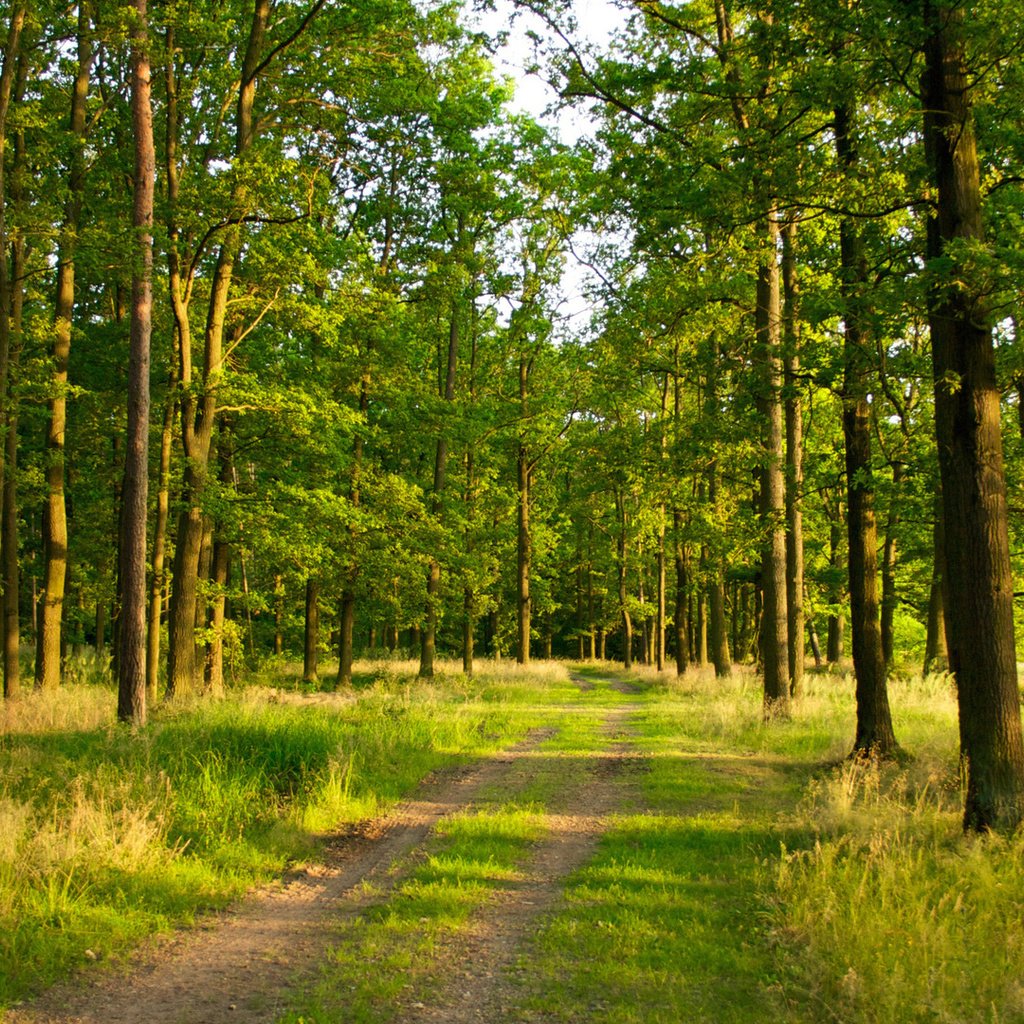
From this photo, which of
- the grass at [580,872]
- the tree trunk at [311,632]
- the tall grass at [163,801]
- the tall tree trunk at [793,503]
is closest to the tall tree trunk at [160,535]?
the tall grass at [163,801]

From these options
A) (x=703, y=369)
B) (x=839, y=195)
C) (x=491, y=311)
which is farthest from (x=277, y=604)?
(x=839, y=195)

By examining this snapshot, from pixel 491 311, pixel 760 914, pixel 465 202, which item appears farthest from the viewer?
pixel 491 311

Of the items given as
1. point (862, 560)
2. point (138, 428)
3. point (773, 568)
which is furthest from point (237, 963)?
point (773, 568)

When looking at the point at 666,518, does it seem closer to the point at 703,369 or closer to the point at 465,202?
the point at 465,202

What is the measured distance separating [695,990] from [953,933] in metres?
1.67

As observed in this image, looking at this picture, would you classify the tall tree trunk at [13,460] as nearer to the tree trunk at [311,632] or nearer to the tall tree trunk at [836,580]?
the tree trunk at [311,632]

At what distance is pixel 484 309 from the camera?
28859mm

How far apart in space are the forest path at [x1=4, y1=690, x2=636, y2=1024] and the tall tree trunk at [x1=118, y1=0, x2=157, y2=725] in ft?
19.4

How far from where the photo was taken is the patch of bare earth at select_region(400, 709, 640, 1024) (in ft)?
14.7

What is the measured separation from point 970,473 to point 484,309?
77.3 ft

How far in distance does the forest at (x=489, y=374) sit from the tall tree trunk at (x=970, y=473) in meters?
0.04

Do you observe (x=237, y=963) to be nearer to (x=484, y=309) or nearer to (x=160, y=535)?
(x=160, y=535)

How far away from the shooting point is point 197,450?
53.2 feet

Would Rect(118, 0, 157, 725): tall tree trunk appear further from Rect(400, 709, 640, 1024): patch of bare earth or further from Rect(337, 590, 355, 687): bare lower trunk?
Rect(337, 590, 355, 687): bare lower trunk
